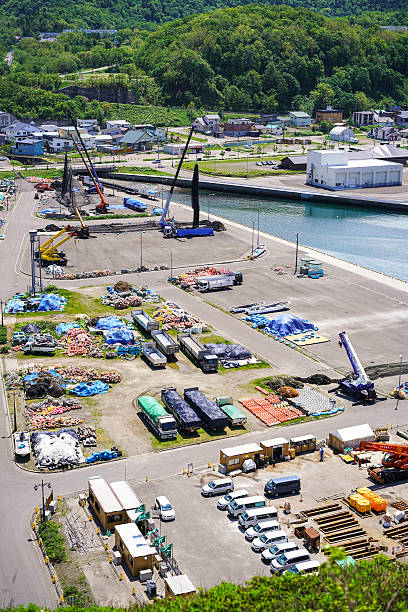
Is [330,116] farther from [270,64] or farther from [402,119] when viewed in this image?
[270,64]

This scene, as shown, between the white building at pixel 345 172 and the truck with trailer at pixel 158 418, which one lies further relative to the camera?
the white building at pixel 345 172

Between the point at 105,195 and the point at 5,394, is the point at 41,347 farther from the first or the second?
the point at 105,195

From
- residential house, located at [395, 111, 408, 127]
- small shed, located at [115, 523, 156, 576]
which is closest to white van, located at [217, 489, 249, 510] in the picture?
small shed, located at [115, 523, 156, 576]

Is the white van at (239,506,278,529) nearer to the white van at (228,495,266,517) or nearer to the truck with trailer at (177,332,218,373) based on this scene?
the white van at (228,495,266,517)

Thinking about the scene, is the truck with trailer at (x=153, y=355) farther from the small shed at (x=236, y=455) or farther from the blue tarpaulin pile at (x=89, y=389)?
the small shed at (x=236, y=455)

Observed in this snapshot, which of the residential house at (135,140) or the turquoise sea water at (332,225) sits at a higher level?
the residential house at (135,140)

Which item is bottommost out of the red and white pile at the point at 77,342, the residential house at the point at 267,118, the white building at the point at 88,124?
the red and white pile at the point at 77,342

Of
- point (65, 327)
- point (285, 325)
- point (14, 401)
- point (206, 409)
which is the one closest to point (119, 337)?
point (65, 327)

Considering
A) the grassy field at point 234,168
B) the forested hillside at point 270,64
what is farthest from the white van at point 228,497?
the forested hillside at point 270,64
